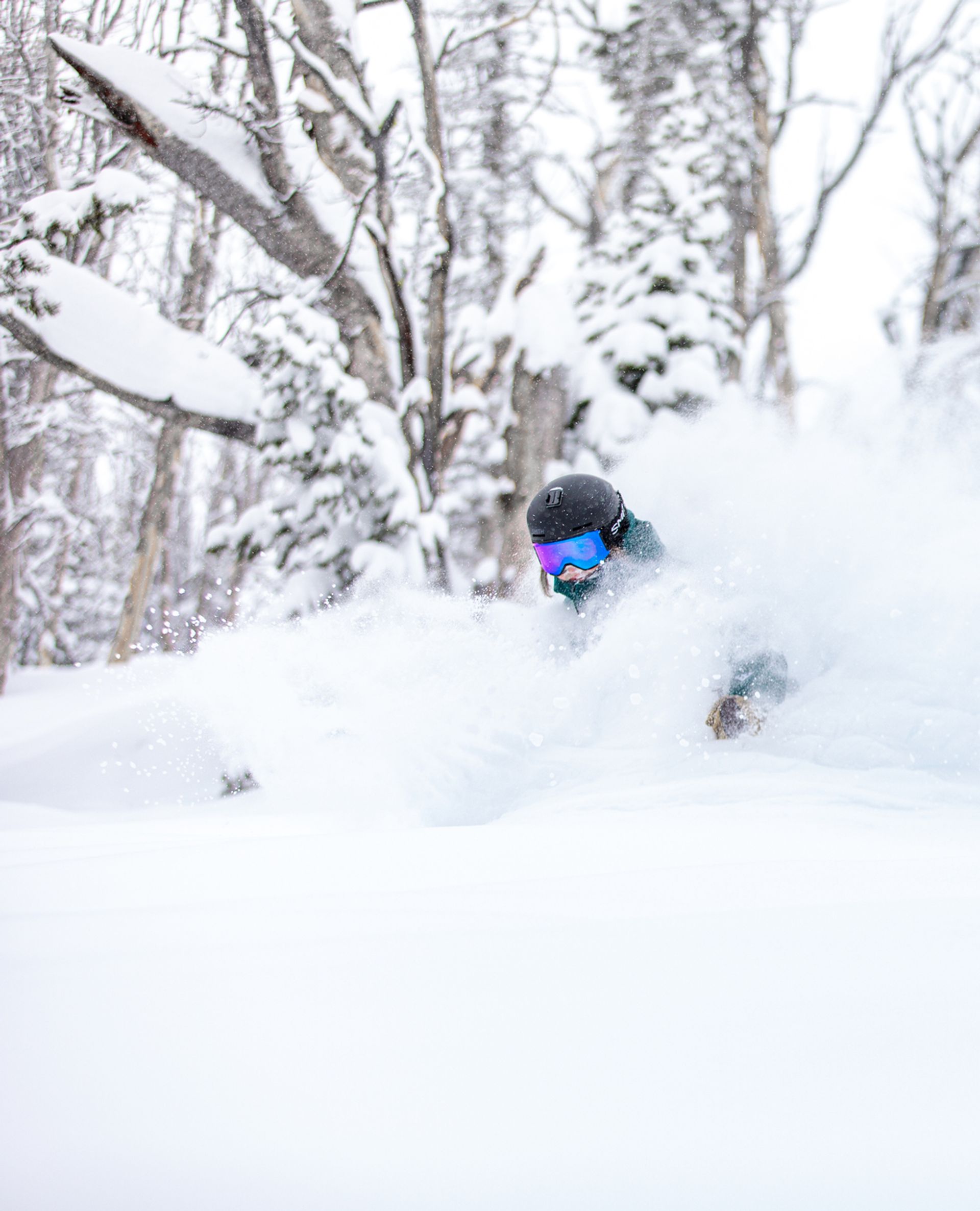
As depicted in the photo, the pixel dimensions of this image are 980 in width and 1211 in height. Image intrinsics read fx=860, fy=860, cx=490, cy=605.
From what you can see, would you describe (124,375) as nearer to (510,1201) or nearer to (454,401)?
(454,401)

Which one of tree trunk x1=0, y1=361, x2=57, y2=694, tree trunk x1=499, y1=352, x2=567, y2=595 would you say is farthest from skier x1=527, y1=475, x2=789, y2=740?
tree trunk x1=0, y1=361, x2=57, y2=694

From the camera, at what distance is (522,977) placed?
4.33 feet

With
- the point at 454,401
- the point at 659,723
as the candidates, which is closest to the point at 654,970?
the point at 659,723

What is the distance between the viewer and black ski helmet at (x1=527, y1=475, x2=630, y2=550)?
3.71 metres

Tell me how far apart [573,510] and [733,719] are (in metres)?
1.10

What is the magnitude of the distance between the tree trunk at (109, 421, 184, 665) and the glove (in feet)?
34.6

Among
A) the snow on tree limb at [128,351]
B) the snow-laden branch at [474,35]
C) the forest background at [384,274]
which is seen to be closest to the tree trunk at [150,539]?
the forest background at [384,274]

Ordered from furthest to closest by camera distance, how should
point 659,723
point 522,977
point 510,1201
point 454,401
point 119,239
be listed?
1. point 119,239
2. point 454,401
3. point 659,723
4. point 522,977
5. point 510,1201

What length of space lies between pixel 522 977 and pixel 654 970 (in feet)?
0.67

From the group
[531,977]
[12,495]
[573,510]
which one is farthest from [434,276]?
[531,977]

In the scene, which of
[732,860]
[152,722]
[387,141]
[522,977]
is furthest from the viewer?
[387,141]

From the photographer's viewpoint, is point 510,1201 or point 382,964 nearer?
point 510,1201

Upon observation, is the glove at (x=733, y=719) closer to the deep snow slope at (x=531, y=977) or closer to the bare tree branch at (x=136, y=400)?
the deep snow slope at (x=531, y=977)

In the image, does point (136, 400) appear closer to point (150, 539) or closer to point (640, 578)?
point (640, 578)
